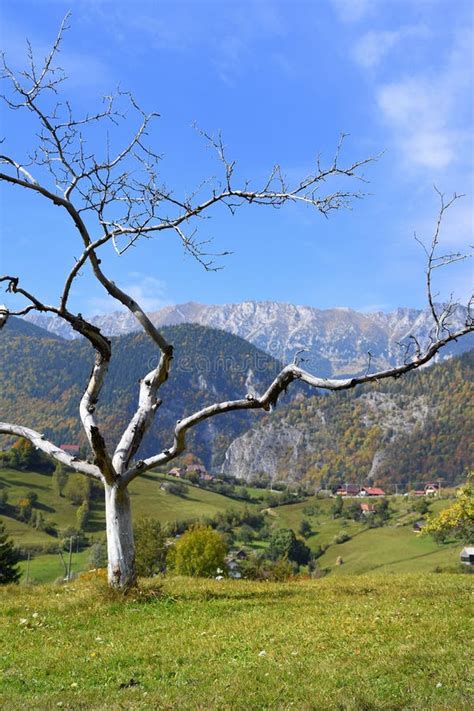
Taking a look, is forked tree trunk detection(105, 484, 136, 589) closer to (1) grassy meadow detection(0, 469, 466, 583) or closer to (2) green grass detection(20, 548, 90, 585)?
(1) grassy meadow detection(0, 469, 466, 583)

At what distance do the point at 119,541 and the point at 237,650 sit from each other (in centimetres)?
606

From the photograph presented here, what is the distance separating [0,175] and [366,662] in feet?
44.0

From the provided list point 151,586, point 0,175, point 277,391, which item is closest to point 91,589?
point 151,586

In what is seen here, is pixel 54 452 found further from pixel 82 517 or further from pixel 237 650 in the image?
pixel 82 517

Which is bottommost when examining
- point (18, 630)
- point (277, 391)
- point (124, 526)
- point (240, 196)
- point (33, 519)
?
point (33, 519)

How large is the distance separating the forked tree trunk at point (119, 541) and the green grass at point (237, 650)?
57 cm

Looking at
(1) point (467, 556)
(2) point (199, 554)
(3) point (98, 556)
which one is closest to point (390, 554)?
(1) point (467, 556)

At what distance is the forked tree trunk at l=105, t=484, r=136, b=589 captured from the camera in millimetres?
16609

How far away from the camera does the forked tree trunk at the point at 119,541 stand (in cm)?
1661

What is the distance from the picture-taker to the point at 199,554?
7619 cm

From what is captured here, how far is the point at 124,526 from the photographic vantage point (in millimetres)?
16875

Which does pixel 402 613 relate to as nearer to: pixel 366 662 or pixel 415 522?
pixel 366 662

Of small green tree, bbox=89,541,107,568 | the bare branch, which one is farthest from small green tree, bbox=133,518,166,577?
the bare branch

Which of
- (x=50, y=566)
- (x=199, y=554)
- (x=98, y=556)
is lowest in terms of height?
(x=50, y=566)
